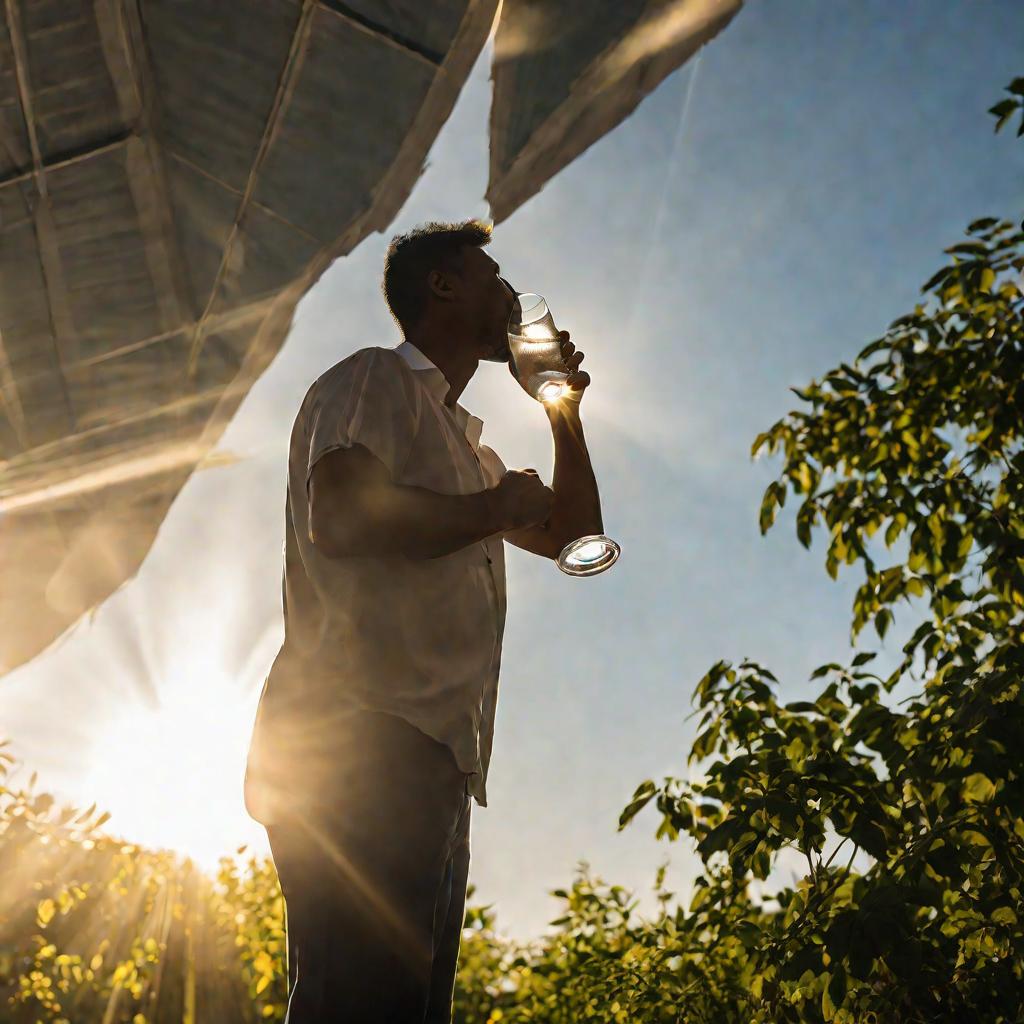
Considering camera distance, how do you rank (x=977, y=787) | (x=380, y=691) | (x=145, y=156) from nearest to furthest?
(x=380, y=691), (x=977, y=787), (x=145, y=156)

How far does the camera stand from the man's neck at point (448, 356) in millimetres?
1557

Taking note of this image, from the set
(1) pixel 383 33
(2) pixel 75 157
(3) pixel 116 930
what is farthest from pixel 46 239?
(3) pixel 116 930

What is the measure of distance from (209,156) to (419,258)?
1.40 metres

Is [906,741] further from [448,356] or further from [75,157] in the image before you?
[75,157]

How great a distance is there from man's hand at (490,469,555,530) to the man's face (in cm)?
45

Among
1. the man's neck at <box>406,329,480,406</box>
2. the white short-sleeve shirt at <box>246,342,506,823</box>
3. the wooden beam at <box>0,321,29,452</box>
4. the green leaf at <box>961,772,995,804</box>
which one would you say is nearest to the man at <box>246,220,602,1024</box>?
the white short-sleeve shirt at <box>246,342,506,823</box>

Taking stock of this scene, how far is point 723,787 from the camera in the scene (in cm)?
209

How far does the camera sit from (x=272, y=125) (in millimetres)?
2566

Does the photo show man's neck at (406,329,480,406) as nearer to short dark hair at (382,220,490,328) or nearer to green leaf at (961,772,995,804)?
short dark hair at (382,220,490,328)

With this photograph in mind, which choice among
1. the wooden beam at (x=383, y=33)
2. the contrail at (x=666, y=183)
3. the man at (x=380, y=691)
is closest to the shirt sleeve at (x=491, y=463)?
the man at (x=380, y=691)

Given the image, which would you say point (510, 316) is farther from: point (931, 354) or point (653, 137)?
point (653, 137)

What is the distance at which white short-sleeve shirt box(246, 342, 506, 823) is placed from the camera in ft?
3.76

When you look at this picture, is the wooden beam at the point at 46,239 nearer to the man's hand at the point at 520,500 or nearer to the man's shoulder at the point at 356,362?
the man's shoulder at the point at 356,362

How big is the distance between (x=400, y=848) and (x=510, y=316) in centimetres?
102
